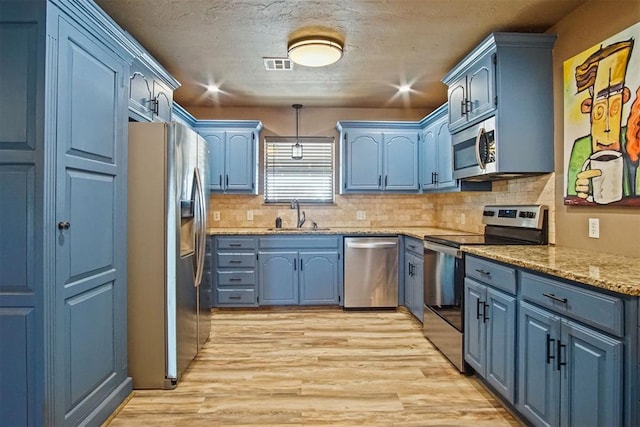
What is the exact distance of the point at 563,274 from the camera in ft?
5.12

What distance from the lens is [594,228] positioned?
85.4 inches

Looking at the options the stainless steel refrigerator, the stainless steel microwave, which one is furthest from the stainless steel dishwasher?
the stainless steel refrigerator

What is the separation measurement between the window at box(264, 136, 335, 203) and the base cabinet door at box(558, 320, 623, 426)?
11.3ft

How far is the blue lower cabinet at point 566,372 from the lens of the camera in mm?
1359

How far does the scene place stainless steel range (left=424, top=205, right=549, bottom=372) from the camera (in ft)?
8.49

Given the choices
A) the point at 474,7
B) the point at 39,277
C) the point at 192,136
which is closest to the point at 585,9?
the point at 474,7

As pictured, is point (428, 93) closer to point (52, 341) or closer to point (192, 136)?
point (192, 136)

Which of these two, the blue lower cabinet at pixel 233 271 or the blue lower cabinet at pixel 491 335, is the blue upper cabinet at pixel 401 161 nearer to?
the blue lower cabinet at pixel 233 271

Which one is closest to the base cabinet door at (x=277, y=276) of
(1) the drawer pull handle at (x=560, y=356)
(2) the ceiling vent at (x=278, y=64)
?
(2) the ceiling vent at (x=278, y=64)

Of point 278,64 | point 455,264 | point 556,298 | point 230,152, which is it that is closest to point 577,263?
point 556,298

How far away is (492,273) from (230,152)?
125 inches

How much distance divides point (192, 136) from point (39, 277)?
1433 mm

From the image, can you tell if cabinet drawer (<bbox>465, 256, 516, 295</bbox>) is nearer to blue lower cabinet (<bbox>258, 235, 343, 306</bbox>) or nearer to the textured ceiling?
the textured ceiling

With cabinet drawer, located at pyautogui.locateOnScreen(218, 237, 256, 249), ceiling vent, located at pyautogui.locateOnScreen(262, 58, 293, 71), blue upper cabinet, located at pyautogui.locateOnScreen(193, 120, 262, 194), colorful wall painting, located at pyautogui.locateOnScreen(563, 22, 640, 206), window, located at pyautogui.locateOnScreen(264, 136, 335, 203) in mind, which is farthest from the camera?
window, located at pyautogui.locateOnScreen(264, 136, 335, 203)
